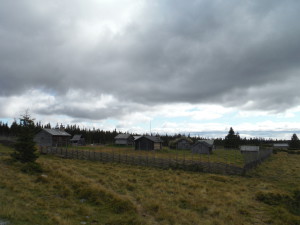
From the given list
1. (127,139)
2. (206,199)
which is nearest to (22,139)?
(206,199)

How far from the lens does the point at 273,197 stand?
16344 millimetres

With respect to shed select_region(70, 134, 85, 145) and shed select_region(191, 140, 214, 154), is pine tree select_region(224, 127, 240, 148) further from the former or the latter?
shed select_region(70, 134, 85, 145)

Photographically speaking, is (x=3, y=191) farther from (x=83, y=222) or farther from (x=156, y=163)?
(x=156, y=163)

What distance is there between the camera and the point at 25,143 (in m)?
23.2

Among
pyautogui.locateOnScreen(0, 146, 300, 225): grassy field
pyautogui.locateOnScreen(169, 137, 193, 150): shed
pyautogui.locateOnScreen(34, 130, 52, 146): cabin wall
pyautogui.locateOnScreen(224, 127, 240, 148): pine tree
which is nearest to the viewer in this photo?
pyautogui.locateOnScreen(0, 146, 300, 225): grassy field

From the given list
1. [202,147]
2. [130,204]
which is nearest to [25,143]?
[130,204]

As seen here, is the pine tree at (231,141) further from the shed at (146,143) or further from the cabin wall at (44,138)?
the cabin wall at (44,138)

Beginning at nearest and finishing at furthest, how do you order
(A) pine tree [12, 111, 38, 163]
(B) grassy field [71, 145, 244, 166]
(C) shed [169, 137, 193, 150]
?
1. (A) pine tree [12, 111, 38, 163]
2. (B) grassy field [71, 145, 244, 166]
3. (C) shed [169, 137, 193, 150]

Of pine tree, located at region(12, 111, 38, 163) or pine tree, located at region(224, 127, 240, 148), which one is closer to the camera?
pine tree, located at region(12, 111, 38, 163)

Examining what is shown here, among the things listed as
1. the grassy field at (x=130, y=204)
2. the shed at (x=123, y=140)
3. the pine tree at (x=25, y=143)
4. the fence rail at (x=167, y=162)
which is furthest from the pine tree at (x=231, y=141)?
the pine tree at (x=25, y=143)

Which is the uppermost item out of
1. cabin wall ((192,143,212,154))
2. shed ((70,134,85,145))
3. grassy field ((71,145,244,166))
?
shed ((70,134,85,145))

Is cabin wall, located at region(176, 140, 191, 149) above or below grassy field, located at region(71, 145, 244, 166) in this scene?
above

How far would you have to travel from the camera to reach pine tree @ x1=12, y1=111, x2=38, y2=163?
23156mm

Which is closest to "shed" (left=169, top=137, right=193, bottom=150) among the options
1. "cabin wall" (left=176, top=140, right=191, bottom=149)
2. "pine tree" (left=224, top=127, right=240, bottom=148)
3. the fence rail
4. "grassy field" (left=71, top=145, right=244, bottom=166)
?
"cabin wall" (left=176, top=140, right=191, bottom=149)
